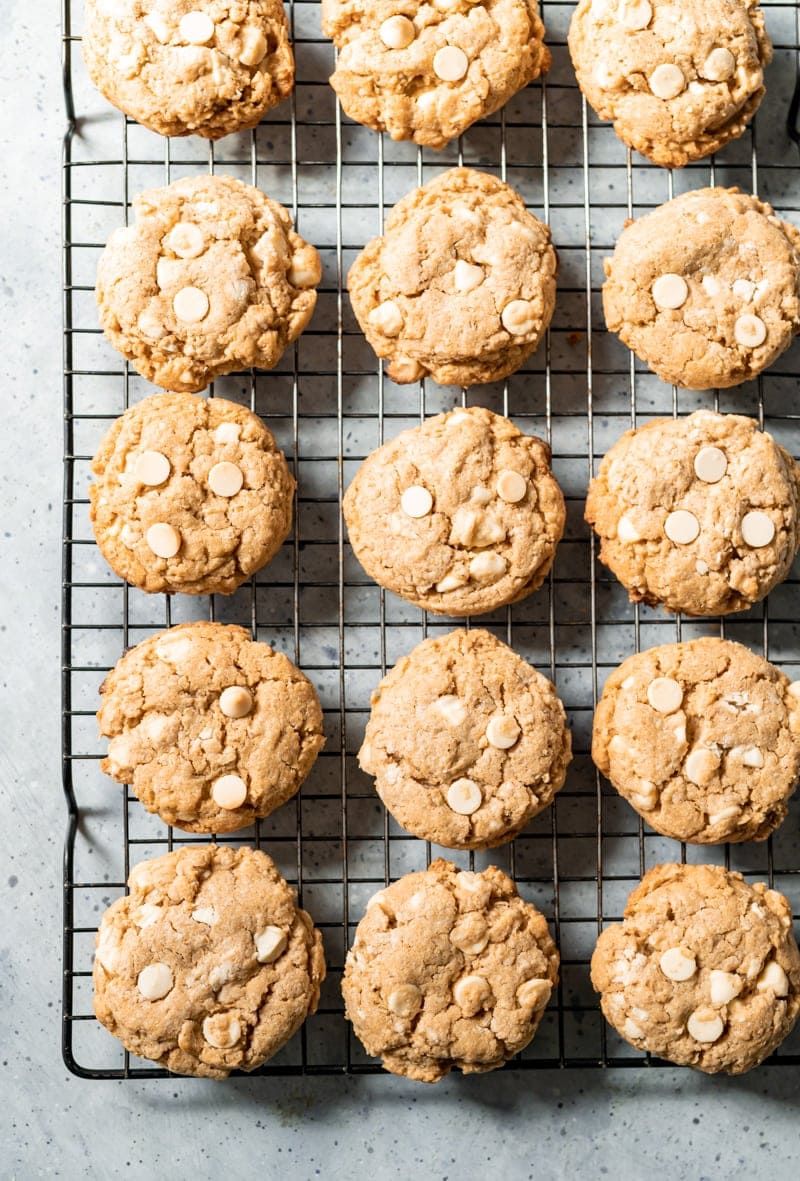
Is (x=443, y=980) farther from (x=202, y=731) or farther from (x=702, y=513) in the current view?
(x=702, y=513)

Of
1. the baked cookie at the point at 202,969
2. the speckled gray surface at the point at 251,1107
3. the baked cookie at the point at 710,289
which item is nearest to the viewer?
the baked cookie at the point at 202,969

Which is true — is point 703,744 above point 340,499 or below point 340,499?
below

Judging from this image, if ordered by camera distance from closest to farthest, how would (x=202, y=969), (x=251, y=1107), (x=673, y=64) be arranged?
(x=202, y=969) < (x=673, y=64) < (x=251, y=1107)

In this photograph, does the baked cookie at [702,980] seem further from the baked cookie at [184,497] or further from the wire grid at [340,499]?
the baked cookie at [184,497]

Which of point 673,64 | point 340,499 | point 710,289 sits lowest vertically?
point 340,499

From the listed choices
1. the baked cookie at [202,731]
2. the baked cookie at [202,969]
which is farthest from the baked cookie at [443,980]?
the baked cookie at [202,731]

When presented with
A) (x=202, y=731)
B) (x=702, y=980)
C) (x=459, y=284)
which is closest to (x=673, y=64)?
(x=459, y=284)
